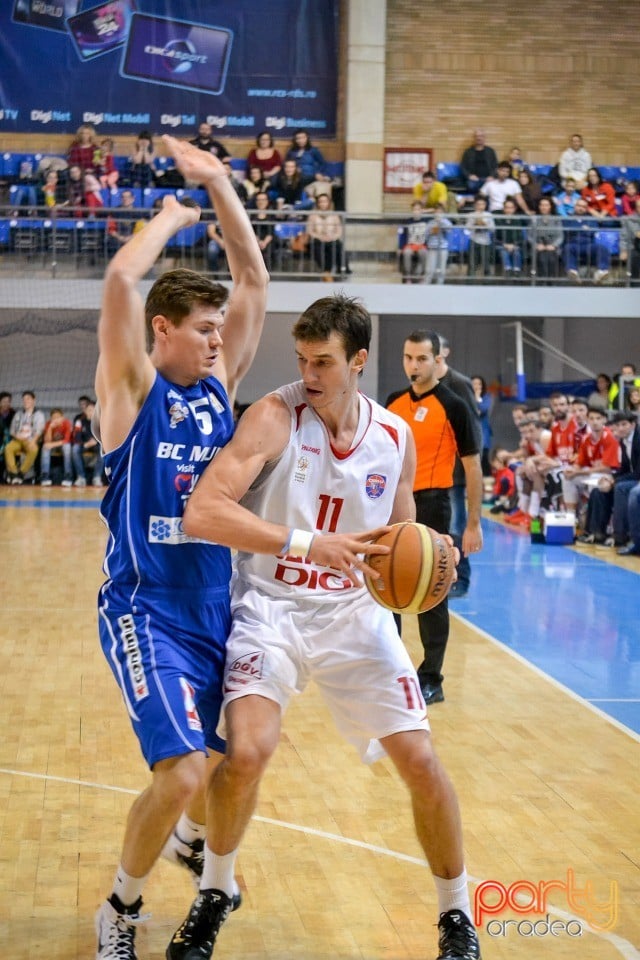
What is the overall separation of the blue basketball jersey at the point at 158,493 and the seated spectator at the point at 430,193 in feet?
56.0

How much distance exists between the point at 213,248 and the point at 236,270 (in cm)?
1484

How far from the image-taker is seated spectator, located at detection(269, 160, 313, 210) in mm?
20297

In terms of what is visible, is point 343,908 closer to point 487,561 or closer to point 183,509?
point 183,509

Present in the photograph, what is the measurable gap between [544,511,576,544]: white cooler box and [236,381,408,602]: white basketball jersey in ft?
34.4

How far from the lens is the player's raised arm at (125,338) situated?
3.38 m

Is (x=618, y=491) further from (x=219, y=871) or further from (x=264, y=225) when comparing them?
(x=219, y=871)

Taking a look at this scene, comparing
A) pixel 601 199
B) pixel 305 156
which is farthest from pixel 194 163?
pixel 305 156

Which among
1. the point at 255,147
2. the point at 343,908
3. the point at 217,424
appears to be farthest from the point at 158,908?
the point at 255,147

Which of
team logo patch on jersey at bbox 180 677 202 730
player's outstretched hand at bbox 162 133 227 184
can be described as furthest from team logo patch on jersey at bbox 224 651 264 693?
player's outstretched hand at bbox 162 133 227 184

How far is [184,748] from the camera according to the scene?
331 cm

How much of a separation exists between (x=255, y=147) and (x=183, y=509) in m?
19.4

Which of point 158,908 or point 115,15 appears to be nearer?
point 158,908

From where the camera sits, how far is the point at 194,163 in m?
3.84

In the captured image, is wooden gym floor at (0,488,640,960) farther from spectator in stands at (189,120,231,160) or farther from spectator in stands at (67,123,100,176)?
spectator in stands at (189,120,231,160)
